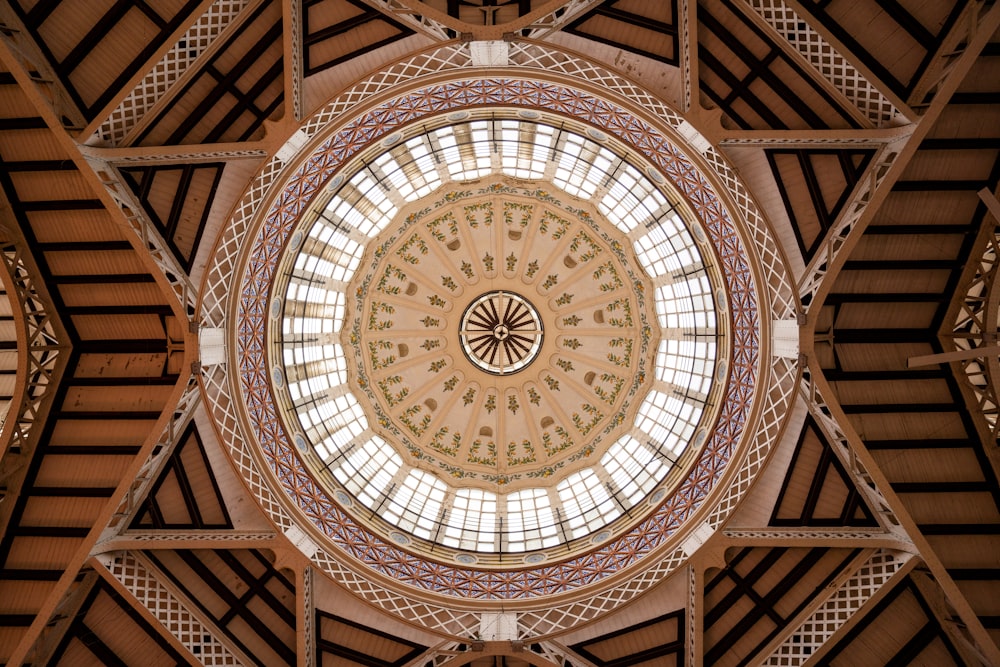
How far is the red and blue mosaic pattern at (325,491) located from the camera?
16.5 meters

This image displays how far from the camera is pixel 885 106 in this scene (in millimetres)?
13844

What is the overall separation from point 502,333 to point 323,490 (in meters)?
10.6

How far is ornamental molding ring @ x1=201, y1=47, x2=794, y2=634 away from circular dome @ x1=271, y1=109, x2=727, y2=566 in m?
0.98

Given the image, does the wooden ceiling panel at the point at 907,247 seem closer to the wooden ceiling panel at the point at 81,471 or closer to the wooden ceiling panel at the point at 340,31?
the wooden ceiling panel at the point at 340,31

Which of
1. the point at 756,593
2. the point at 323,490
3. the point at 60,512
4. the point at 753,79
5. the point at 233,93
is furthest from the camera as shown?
the point at 323,490

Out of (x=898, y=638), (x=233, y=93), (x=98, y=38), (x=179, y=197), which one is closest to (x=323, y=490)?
(x=179, y=197)

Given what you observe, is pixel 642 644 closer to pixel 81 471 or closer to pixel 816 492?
pixel 816 492

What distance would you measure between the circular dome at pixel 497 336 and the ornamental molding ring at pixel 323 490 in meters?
0.98

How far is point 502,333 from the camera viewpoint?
26828mm

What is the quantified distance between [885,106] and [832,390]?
6831 millimetres

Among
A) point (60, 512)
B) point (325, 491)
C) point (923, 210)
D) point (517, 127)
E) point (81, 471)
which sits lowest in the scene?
point (60, 512)

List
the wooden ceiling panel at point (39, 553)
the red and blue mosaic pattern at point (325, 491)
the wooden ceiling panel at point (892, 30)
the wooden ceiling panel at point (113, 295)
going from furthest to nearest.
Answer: the wooden ceiling panel at point (113, 295) < the red and blue mosaic pattern at point (325, 491) < the wooden ceiling panel at point (39, 553) < the wooden ceiling panel at point (892, 30)

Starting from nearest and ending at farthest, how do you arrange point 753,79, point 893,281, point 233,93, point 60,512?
point 753,79
point 233,93
point 893,281
point 60,512

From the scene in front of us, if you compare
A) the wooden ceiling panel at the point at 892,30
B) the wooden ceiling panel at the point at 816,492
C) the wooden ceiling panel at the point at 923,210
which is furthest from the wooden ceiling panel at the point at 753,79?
the wooden ceiling panel at the point at 816,492
